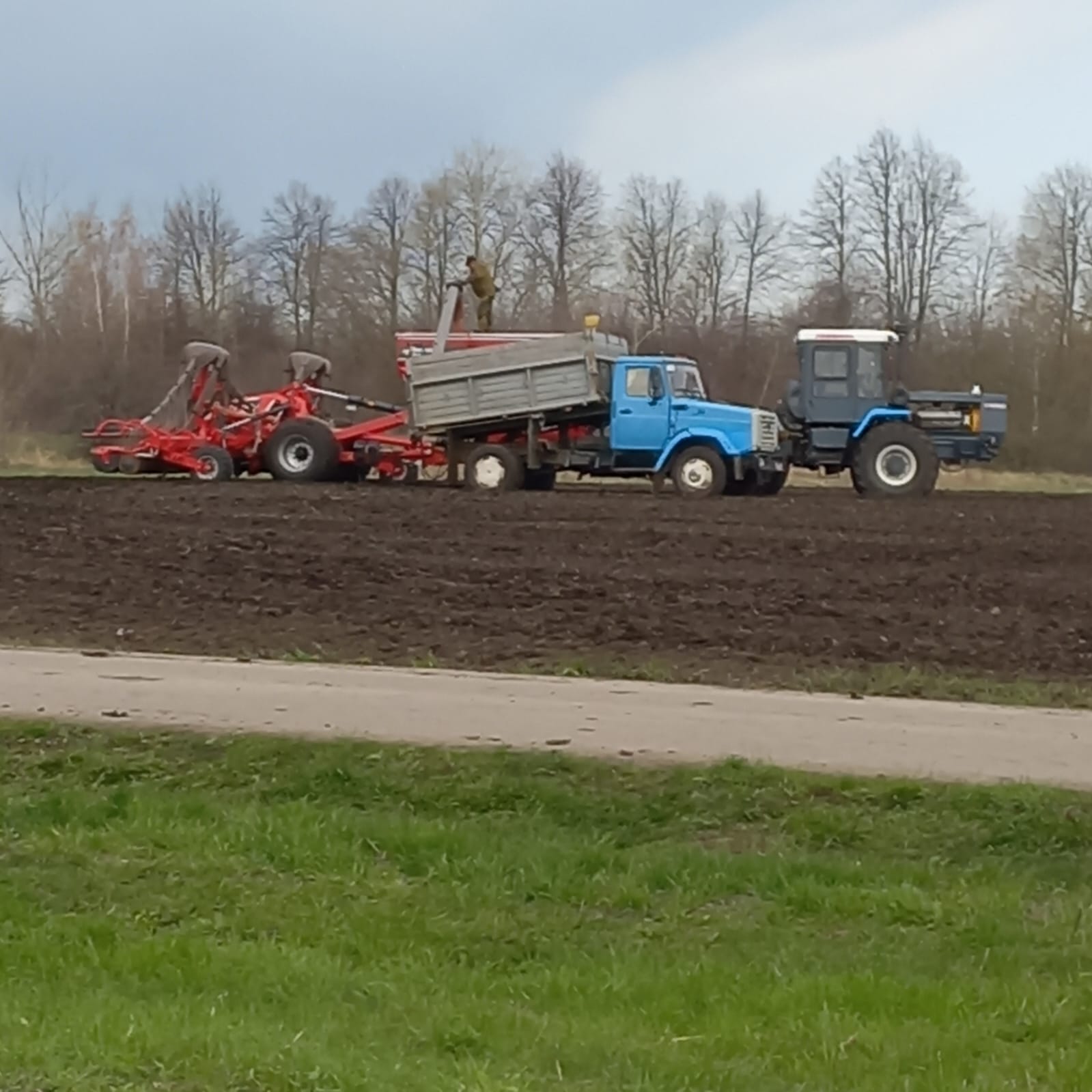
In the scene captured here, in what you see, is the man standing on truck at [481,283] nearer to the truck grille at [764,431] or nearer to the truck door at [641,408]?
the truck door at [641,408]

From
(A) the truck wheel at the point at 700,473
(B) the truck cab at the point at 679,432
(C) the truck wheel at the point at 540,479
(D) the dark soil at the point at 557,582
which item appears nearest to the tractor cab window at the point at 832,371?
(B) the truck cab at the point at 679,432

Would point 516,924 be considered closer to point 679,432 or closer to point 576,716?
point 576,716

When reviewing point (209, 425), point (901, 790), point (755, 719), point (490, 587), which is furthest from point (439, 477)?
point (901, 790)

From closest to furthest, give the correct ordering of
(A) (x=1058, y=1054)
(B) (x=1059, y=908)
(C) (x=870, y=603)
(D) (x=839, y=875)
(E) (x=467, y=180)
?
(A) (x=1058, y=1054) → (B) (x=1059, y=908) → (D) (x=839, y=875) → (C) (x=870, y=603) → (E) (x=467, y=180)

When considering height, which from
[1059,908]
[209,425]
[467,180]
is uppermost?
[467,180]

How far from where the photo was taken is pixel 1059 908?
246 inches

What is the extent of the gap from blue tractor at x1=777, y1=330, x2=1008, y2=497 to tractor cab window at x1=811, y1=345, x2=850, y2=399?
11 mm

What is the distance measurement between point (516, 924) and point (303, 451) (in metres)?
21.5

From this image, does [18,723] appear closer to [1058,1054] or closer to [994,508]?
[1058,1054]

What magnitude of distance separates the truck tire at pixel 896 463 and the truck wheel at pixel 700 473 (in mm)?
2536

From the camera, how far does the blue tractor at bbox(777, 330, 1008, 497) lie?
26109 millimetres

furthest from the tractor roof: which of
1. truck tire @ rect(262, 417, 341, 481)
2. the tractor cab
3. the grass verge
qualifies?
the grass verge

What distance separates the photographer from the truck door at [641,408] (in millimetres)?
25406

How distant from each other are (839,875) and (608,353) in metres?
20.2
